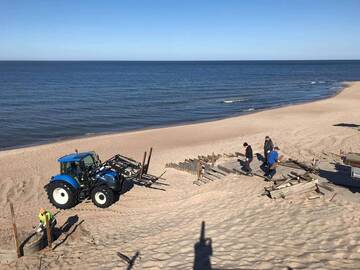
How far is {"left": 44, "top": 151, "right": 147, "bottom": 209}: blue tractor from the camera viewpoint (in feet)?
47.6

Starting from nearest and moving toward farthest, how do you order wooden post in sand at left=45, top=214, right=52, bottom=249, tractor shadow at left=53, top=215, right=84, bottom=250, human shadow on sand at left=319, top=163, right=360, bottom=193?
wooden post in sand at left=45, top=214, right=52, bottom=249 → tractor shadow at left=53, top=215, right=84, bottom=250 → human shadow on sand at left=319, top=163, right=360, bottom=193

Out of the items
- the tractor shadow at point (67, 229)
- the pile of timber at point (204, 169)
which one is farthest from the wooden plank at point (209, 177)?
the tractor shadow at point (67, 229)

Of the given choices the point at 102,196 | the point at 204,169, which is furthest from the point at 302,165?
the point at 102,196

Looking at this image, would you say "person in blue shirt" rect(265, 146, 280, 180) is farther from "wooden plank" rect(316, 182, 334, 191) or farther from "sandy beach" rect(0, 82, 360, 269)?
"wooden plank" rect(316, 182, 334, 191)

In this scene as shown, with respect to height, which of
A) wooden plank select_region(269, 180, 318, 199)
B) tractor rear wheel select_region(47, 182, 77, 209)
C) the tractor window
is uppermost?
the tractor window

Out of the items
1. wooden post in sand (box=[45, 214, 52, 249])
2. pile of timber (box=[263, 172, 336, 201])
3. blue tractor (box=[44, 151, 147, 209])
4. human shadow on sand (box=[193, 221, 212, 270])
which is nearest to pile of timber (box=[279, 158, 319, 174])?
pile of timber (box=[263, 172, 336, 201])

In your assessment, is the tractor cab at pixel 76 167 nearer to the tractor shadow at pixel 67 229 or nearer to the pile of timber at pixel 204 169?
the tractor shadow at pixel 67 229

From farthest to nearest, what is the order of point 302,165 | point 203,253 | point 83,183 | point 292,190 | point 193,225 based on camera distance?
point 302,165, point 83,183, point 292,190, point 193,225, point 203,253

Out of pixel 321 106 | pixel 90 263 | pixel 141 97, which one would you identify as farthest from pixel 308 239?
pixel 141 97

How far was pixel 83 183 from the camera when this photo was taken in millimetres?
14789

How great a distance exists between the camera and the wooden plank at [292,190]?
42.2ft

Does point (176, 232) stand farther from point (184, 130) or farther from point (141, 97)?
point (141, 97)

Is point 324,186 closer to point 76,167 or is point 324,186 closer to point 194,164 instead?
point 194,164

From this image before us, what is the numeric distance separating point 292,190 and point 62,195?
27.1 feet
